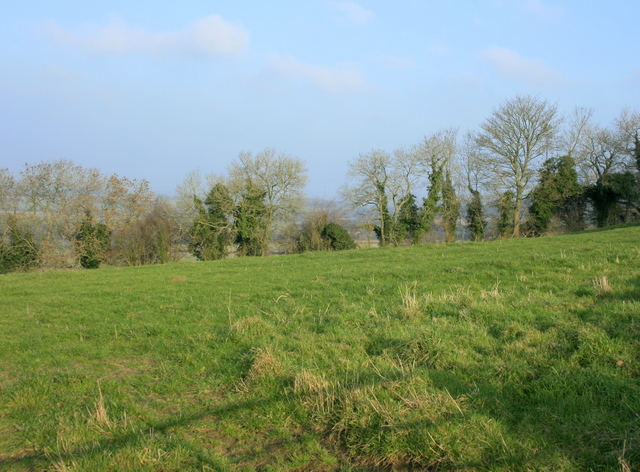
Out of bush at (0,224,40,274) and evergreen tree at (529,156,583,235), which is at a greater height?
evergreen tree at (529,156,583,235)

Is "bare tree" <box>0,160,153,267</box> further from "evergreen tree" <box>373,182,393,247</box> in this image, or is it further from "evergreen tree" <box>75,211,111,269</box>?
"evergreen tree" <box>373,182,393,247</box>

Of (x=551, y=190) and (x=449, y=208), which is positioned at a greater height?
(x=551, y=190)

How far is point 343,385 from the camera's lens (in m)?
4.30

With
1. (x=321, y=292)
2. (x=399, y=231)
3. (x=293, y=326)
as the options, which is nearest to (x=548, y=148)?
(x=399, y=231)

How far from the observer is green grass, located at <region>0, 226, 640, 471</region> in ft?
10.8

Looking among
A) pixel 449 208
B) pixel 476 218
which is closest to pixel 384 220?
pixel 449 208

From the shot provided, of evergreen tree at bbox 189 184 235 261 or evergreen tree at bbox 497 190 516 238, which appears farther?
evergreen tree at bbox 497 190 516 238

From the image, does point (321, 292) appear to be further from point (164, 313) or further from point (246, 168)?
point (246, 168)

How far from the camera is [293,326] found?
6773 mm

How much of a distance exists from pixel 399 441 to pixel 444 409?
50 cm

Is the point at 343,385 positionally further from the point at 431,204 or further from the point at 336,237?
the point at 431,204

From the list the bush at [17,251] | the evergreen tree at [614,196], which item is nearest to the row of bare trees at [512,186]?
the evergreen tree at [614,196]

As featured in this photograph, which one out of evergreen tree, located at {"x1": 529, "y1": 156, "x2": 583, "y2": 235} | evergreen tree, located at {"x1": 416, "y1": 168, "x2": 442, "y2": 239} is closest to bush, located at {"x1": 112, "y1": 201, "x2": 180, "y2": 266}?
evergreen tree, located at {"x1": 416, "y1": 168, "x2": 442, "y2": 239}

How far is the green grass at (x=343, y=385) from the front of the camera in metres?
3.29
